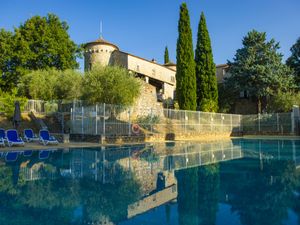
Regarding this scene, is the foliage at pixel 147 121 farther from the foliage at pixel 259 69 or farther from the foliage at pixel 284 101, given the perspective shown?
the foliage at pixel 259 69

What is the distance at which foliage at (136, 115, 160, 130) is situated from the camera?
21.1 m

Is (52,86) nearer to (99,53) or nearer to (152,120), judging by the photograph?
(152,120)

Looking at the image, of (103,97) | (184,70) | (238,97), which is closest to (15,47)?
(103,97)

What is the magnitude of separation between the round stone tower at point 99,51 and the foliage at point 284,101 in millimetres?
22496

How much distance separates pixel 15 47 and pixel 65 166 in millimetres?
28859

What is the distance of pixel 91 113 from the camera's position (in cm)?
1875

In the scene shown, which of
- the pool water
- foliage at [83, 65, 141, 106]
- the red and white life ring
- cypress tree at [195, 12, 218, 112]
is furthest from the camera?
cypress tree at [195, 12, 218, 112]

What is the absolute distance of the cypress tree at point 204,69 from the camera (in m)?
33.5

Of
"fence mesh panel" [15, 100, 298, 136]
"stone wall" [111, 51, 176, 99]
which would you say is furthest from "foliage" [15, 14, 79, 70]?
"fence mesh panel" [15, 100, 298, 136]

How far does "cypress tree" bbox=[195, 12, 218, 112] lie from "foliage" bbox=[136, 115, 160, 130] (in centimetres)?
1155

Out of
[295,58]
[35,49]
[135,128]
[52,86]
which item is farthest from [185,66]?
[35,49]

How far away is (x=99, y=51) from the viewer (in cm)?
4006

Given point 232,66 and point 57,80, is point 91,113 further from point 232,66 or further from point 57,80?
point 232,66

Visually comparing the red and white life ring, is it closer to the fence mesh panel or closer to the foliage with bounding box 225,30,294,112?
→ the fence mesh panel
